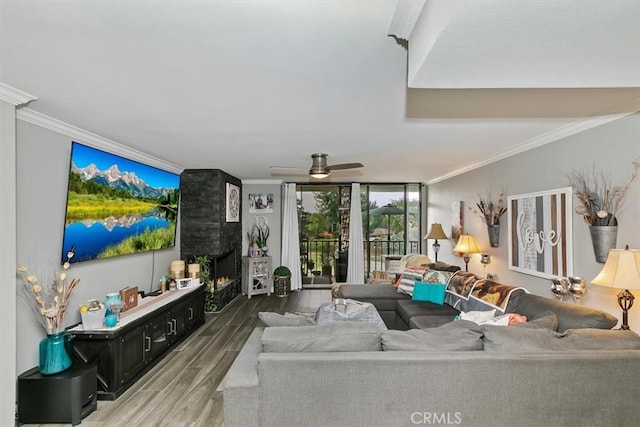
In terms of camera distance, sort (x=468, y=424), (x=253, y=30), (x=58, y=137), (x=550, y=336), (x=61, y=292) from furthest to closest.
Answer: (x=58, y=137) → (x=61, y=292) → (x=550, y=336) → (x=468, y=424) → (x=253, y=30)

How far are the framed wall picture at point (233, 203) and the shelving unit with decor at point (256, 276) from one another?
37.4 inches

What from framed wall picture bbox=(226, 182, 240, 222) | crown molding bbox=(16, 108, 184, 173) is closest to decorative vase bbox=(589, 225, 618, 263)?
crown molding bbox=(16, 108, 184, 173)

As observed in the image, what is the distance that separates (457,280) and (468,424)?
252 cm

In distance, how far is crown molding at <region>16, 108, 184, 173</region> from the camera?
8.49ft

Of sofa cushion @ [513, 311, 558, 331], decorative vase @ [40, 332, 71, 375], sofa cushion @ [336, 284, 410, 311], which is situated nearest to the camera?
sofa cushion @ [513, 311, 558, 331]

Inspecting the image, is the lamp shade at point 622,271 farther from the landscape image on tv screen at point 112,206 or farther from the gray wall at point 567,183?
the landscape image on tv screen at point 112,206

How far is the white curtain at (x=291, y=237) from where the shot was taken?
7.16 m

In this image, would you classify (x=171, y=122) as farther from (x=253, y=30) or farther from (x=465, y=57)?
(x=465, y=57)

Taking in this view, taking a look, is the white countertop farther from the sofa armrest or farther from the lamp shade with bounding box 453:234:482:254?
the lamp shade with bounding box 453:234:482:254

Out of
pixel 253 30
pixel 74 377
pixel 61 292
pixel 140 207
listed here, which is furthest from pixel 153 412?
pixel 253 30

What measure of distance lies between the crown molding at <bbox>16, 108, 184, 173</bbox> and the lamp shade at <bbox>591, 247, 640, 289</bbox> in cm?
444

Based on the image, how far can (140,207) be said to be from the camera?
405cm

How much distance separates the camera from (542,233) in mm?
3422

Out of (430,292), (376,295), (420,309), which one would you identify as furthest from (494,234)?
(376,295)
